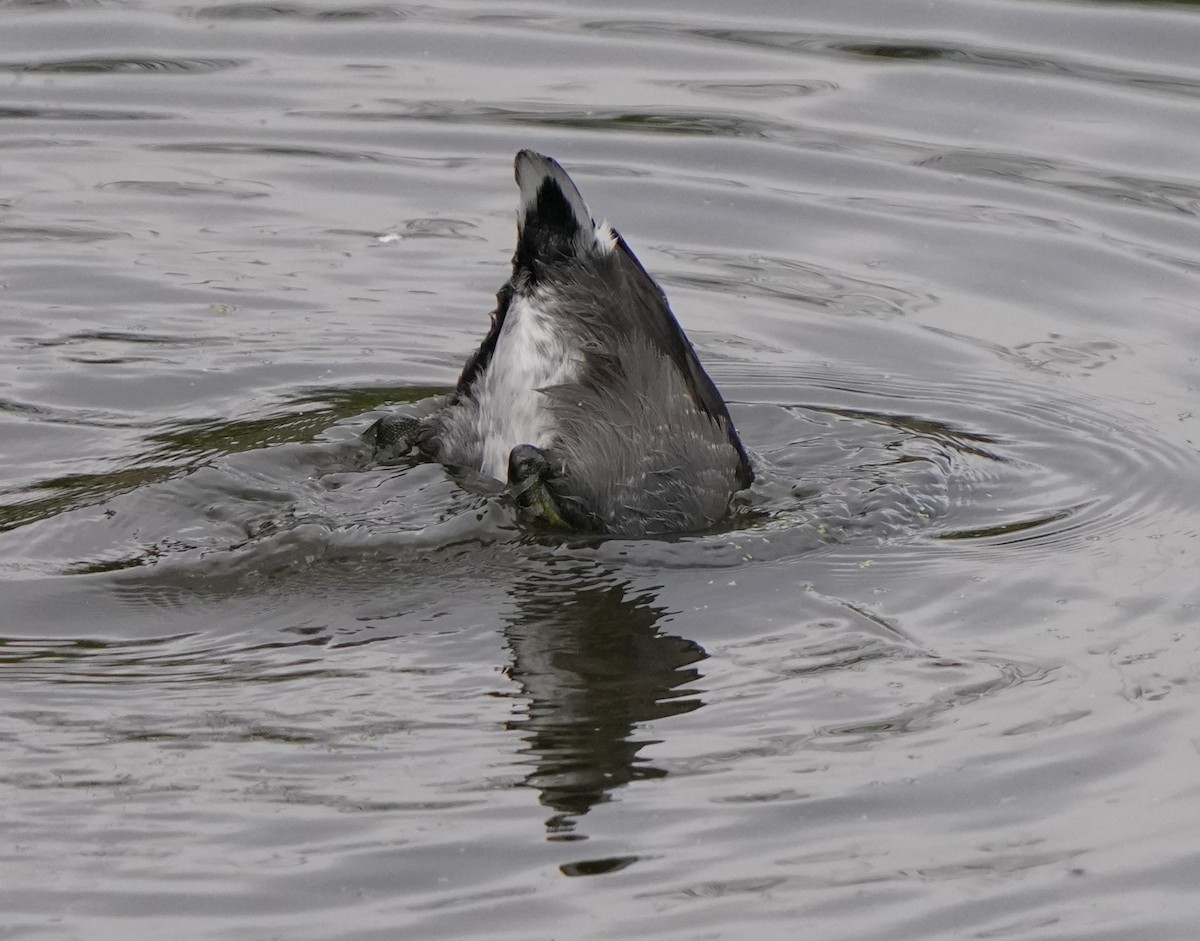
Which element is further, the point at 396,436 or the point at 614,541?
the point at 396,436

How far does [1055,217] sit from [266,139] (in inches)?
157

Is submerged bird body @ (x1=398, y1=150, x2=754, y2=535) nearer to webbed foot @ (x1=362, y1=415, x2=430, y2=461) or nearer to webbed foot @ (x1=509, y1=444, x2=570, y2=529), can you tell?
webbed foot @ (x1=509, y1=444, x2=570, y2=529)


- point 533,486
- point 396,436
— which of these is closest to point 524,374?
point 533,486

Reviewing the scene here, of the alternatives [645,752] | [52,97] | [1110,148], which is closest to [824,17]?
[1110,148]

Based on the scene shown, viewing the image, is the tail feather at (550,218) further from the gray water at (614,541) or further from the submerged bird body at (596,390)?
the gray water at (614,541)

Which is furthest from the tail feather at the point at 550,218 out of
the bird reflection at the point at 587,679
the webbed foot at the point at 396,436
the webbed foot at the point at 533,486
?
the bird reflection at the point at 587,679

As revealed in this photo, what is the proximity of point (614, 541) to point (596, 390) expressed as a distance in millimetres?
482

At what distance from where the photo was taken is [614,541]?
574cm

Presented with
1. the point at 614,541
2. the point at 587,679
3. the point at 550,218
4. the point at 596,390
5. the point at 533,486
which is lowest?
the point at 587,679

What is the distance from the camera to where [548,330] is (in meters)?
5.88

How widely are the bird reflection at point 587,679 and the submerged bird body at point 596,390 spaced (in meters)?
0.34

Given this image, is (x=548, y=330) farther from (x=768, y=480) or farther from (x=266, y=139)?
(x=266, y=139)

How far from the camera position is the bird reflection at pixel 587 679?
4480 mm

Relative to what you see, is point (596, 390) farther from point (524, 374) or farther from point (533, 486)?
point (533, 486)
